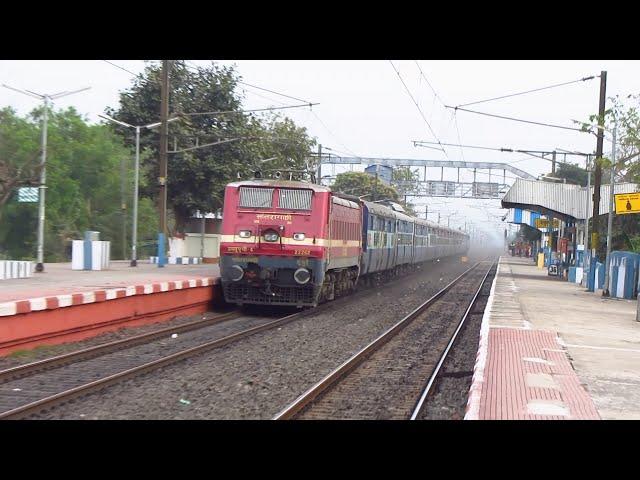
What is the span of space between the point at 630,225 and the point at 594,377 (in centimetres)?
3328

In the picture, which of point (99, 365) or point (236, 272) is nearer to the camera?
point (99, 365)

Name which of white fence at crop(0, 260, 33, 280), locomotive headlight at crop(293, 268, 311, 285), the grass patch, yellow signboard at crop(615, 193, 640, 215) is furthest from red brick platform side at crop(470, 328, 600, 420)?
white fence at crop(0, 260, 33, 280)

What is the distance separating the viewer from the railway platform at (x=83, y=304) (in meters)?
12.6

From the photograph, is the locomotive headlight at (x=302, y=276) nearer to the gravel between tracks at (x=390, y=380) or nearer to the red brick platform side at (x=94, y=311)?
the gravel between tracks at (x=390, y=380)

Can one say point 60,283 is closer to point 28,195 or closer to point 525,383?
point 28,195

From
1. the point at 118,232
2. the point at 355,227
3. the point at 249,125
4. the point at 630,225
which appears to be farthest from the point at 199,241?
the point at 630,225

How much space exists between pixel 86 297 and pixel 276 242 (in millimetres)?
5160

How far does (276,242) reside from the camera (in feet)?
59.9

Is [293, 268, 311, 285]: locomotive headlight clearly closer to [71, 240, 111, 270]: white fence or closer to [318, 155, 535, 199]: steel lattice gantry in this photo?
[71, 240, 111, 270]: white fence

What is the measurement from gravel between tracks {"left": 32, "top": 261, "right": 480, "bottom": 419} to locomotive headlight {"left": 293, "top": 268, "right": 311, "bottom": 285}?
925 mm

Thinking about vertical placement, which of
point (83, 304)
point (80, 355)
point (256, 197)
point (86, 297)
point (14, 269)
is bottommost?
point (80, 355)

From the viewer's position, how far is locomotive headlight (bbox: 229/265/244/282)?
59.7 ft

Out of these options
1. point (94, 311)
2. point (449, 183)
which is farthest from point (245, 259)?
point (449, 183)

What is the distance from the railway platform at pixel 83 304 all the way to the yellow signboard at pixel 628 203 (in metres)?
13.3
